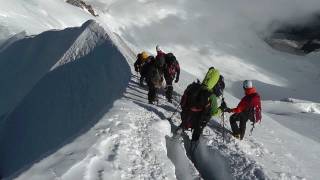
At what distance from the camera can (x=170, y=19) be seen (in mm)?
73938

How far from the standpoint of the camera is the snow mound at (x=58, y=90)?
16125 mm

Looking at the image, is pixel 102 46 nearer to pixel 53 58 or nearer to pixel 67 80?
pixel 67 80

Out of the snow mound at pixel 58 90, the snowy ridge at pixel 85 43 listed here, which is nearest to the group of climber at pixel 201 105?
the snow mound at pixel 58 90

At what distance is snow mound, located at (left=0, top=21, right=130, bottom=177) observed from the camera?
52.9 feet

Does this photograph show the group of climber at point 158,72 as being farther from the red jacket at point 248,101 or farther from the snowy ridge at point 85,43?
the snowy ridge at point 85,43

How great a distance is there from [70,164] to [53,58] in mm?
16210

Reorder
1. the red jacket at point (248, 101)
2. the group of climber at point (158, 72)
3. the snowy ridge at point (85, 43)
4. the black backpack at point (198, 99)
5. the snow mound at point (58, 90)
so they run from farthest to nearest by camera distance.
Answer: the snowy ridge at point (85, 43) < the snow mound at point (58, 90) < the group of climber at point (158, 72) < the red jacket at point (248, 101) < the black backpack at point (198, 99)

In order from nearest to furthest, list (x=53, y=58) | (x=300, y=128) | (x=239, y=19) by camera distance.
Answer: (x=300, y=128) → (x=53, y=58) → (x=239, y=19)

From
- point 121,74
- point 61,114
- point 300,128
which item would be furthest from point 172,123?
point 300,128

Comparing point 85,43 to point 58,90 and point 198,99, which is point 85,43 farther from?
point 198,99

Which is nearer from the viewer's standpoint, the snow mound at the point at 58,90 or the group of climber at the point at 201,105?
the group of climber at the point at 201,105

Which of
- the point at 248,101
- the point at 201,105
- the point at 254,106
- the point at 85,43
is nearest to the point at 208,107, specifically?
the point at 201,105

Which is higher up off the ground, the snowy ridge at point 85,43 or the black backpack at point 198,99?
the snowy ridge at point 85,43

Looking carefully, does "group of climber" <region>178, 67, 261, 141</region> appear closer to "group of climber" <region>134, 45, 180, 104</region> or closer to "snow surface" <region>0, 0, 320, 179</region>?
"snow surface" <region>0, 0, 320, 179</region>
